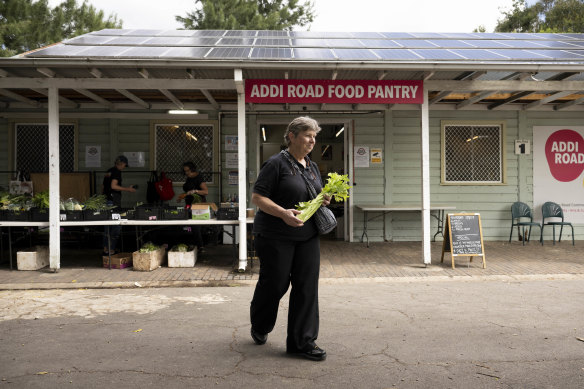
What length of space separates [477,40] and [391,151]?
113 inches

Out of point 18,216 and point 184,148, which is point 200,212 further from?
point 184,148

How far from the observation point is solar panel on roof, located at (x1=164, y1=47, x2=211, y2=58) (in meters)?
7.12

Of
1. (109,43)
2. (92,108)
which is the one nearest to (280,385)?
(109,43)

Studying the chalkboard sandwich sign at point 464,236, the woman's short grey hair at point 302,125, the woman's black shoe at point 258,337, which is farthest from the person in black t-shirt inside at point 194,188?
the woman's short grey hair at point 302,125

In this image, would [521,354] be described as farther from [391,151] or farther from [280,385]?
[391,151]

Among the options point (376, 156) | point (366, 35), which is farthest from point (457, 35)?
point (376, 156)

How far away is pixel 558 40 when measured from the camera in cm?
1048

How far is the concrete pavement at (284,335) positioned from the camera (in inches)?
139

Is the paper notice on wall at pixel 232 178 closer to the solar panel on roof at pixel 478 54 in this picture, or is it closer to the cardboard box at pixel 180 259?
the cardboard box at pixel 180 259

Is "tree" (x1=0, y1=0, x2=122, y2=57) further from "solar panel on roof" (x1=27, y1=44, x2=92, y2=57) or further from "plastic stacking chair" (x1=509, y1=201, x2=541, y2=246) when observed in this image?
"plastic stacking chair" (x1=509, y1=201, x2=541, y2=246)

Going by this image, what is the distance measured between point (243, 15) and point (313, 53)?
Answer: 17.6 meters

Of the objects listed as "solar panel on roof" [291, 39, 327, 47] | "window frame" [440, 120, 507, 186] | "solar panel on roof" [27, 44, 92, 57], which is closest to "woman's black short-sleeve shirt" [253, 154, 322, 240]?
"solar panel on roof" [27, 44, 92, 57]

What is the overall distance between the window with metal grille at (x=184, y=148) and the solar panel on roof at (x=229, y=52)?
9.33 feet

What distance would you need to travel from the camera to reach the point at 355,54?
7.78 m
